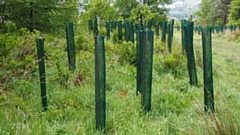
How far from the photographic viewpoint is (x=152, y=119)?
2.69 metres

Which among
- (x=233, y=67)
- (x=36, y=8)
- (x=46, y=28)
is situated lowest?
(x=233, y=67)

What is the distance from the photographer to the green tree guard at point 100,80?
2.21 metres

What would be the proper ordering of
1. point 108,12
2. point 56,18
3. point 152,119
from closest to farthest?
1. point 152,119
2. point 56,18
3. point 108,12

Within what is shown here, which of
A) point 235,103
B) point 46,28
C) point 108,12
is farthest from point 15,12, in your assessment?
point 108,12

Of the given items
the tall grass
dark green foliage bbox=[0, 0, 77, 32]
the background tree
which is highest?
the background tree

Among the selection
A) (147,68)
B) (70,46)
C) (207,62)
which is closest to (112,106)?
(147,68)

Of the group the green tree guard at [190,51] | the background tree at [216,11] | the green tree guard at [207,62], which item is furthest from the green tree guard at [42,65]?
the background tree at [216,11]

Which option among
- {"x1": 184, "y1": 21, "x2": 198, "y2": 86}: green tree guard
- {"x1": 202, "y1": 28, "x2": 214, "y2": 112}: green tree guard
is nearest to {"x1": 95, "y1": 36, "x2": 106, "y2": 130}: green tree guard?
{"x1": 202, "y1": 28, "x2": 214, "y2": 112}: green tree guard

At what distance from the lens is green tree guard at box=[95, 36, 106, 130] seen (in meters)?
2.21

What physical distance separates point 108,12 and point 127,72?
406 inches

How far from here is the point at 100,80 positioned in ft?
7.37

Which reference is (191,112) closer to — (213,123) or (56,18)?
(213,123)

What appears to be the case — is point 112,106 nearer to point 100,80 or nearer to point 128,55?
point 100,80

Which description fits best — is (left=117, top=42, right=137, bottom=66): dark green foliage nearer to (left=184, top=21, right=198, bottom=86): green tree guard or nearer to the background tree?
(left=184, top=21, right=198, bottom=86): green tree guard
